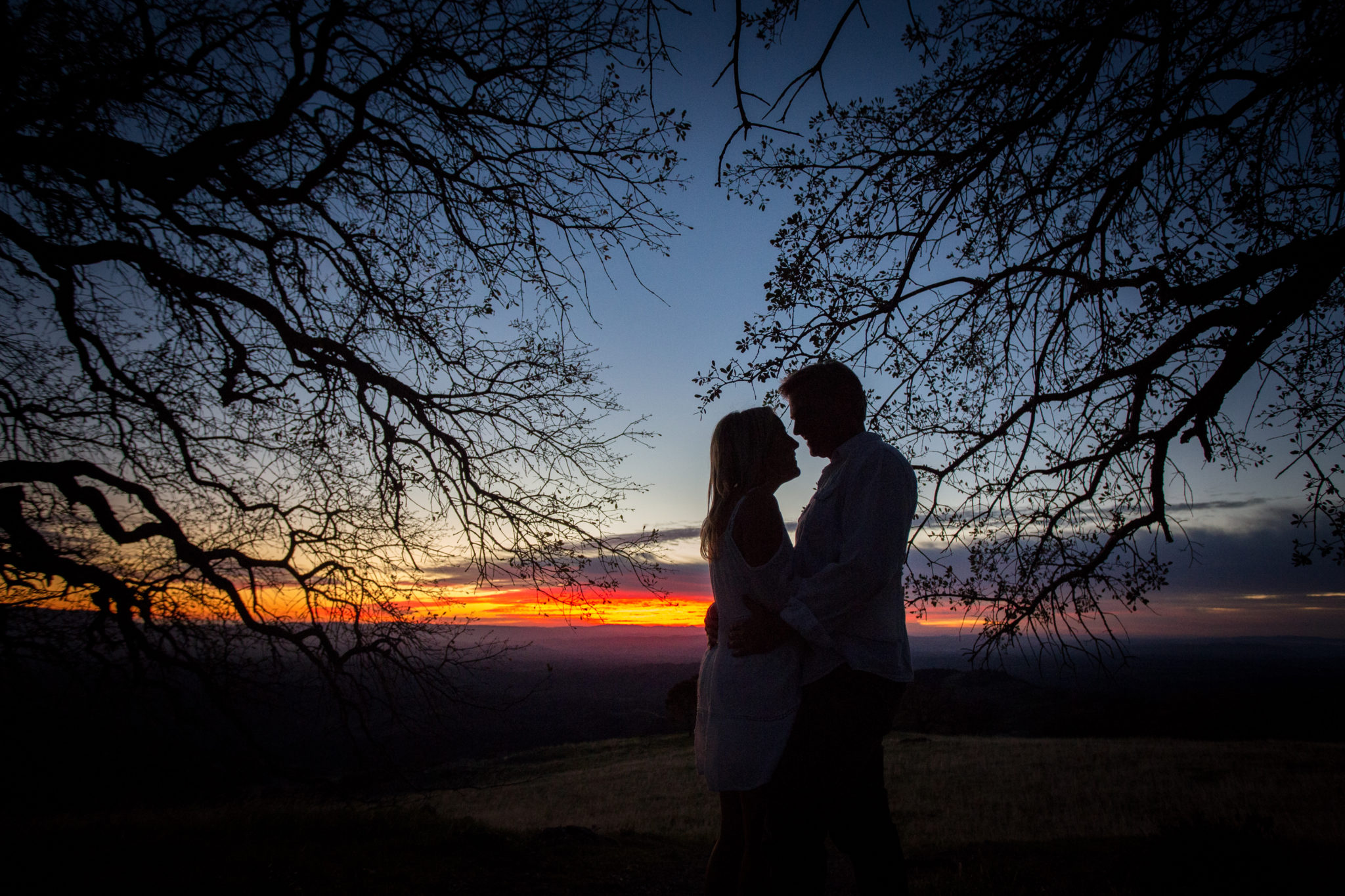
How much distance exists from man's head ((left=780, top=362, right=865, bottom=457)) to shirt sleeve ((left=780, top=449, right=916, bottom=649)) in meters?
0.26

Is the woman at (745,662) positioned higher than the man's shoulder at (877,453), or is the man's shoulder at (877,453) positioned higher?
the man's shoulder at (877,453)

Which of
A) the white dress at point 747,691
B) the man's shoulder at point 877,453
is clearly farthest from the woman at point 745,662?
the man's shoulder at point 877,453

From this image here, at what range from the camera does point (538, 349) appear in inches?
196

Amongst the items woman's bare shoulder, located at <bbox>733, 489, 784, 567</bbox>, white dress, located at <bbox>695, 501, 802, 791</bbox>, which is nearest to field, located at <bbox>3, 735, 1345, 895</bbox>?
white dress, located at <bbox>695, 501, 802, 791</bbox>

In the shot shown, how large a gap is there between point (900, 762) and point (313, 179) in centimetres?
2003

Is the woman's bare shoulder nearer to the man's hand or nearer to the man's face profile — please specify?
the man's hand

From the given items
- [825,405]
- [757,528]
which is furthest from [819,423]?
[757,528]

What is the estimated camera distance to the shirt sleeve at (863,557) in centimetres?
211

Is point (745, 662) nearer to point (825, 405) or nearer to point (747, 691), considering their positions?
point (747, 691)

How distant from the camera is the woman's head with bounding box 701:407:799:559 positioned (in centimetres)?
238

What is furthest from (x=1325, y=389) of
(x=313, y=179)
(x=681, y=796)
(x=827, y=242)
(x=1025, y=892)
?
(x=681, y=796)

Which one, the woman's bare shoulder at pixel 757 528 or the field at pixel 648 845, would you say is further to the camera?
the field at pixel 648 845

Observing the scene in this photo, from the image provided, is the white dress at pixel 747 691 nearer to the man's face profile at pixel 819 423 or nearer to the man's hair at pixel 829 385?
the man's face profile at pixel 819 423

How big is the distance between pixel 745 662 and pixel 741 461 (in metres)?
0.75
